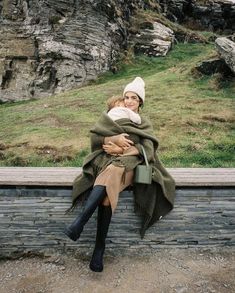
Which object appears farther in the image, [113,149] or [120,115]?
[120,115]

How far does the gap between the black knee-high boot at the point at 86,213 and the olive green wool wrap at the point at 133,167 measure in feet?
0.91

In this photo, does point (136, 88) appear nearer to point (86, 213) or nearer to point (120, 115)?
point (120, 115)

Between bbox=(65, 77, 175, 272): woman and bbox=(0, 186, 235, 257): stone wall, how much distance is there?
157 millimetres

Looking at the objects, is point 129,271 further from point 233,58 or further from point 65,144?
point 233,58

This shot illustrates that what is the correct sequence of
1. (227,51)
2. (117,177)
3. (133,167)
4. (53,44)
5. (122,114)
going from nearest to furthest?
1. (117,177)
2. (133,167)
3. (122,114)
4. (227,51)
5. (53,44)

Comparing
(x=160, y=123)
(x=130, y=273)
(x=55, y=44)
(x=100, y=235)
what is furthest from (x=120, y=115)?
(x=55, y=44)

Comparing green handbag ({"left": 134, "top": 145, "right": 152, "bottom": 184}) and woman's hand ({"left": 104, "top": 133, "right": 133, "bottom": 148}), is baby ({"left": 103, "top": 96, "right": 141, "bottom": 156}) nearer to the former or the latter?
woman's hand ({"left": 104, "top": 133, "right": 133, "bottom": 148})

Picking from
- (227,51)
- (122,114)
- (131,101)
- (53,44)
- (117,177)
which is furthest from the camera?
(53,44)

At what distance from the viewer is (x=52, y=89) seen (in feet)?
58.3

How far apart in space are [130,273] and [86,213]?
85 centimetres

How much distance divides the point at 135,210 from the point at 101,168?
0.62 meters

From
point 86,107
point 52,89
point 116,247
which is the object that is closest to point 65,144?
point 86,107

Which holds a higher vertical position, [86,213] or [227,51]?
[86,213]

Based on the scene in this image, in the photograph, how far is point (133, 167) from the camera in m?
4.08
